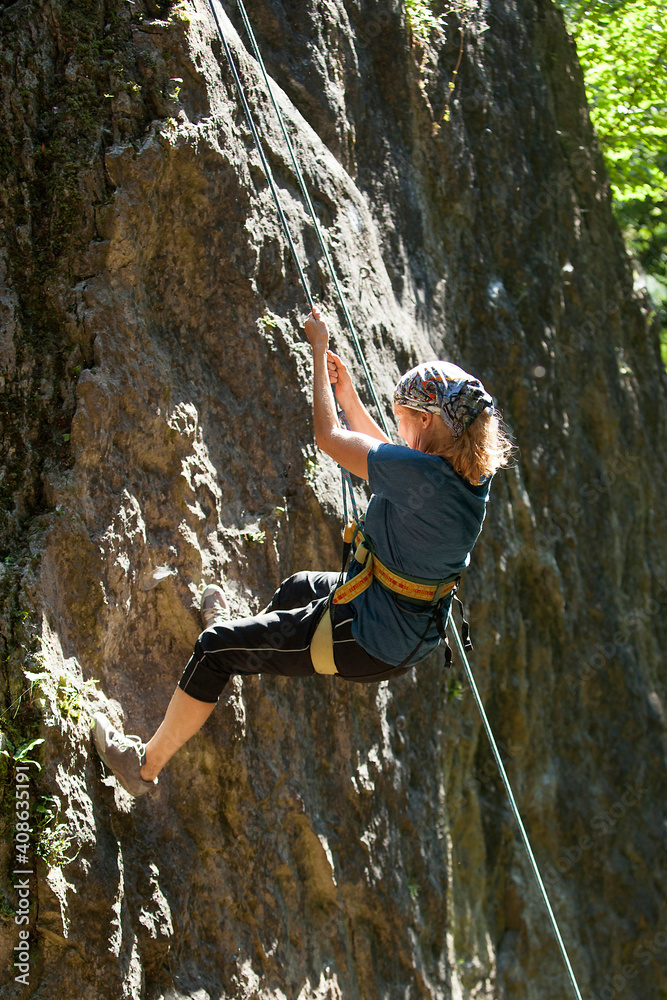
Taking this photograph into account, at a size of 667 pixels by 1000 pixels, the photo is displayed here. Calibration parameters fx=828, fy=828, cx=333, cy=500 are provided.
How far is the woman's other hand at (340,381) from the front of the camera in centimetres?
344

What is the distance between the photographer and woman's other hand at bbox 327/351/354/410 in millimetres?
3441

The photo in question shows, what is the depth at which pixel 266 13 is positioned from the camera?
505 centimetres

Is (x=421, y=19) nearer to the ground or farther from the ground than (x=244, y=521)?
farther from the ground

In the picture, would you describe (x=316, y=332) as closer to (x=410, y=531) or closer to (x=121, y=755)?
(x=410, y=531)

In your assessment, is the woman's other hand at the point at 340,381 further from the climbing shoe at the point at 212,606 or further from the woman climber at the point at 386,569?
the climbing shoe at the point at 212,606

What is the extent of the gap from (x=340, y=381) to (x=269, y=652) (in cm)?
Answer: 117

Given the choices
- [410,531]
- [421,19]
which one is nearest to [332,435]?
[410,531]

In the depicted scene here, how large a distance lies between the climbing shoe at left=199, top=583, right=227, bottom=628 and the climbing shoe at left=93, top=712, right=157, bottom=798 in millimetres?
634

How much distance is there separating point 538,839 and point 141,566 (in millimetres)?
4879

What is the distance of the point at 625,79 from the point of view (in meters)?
9.55

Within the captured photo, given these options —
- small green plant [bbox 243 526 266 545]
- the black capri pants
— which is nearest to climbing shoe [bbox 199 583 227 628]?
small green plant [bbox 243 526 266 545]

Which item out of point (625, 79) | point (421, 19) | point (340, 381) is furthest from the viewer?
point (625, 79)

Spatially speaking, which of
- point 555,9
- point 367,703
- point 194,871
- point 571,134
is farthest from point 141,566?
point 555,9

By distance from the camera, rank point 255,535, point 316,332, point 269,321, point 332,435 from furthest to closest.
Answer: point 269,321, point 255,535, point 316,332, point 332,435
